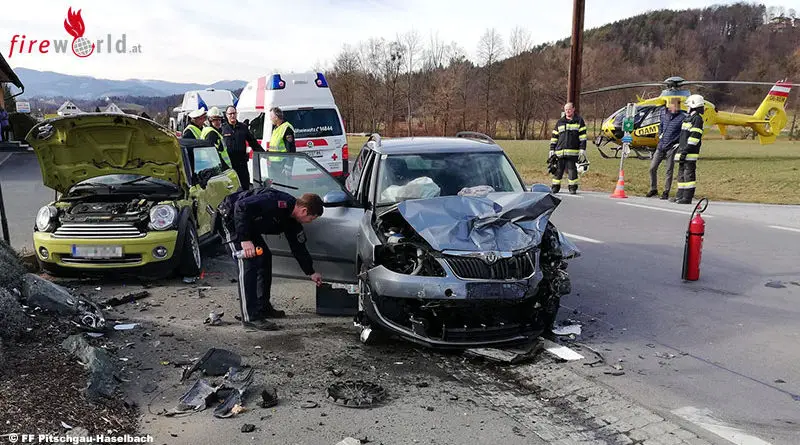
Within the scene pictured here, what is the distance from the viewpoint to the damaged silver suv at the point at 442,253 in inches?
169

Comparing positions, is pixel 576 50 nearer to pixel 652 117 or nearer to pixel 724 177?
pixel 724 177

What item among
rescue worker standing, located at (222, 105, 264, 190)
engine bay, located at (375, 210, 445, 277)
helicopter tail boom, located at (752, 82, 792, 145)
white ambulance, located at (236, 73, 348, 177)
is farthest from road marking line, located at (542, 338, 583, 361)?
helicopter tail boom, located at (752, 82, 792, 145)

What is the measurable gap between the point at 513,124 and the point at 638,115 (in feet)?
153

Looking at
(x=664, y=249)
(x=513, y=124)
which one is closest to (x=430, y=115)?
(x=513, y=124)

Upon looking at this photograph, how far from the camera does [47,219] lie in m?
6.47

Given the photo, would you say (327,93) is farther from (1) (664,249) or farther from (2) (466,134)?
(1) (664,249)

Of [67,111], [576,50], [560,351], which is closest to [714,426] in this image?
[560,351]

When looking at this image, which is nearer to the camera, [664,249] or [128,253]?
[128,253]

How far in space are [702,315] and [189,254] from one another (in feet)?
17.6

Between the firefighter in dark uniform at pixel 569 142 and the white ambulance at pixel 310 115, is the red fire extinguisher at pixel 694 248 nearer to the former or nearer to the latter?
the firefighter in dark uniform at pixel 569 142

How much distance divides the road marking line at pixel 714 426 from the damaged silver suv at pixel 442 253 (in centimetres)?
120

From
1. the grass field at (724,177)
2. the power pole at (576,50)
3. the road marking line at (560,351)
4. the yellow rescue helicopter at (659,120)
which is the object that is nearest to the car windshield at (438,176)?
the road marking line at (560,351)

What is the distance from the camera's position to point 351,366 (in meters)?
4.37

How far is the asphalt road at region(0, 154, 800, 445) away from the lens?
3.80m
